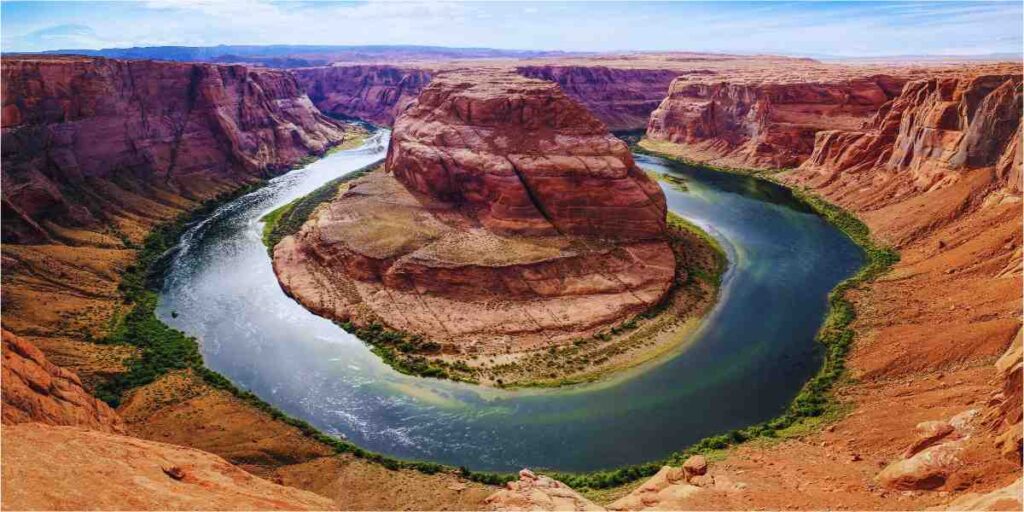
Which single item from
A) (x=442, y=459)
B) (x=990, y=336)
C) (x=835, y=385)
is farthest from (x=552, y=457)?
(x=990, y=336)

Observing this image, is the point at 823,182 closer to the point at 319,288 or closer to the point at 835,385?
the point at 835,385

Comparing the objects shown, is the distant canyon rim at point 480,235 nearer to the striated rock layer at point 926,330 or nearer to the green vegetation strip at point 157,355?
the striated rock layer at point 926,330

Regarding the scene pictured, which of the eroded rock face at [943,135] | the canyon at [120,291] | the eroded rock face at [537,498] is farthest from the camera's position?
the eroded rock face at [943,135]

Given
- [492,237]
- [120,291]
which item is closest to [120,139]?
[120,291]

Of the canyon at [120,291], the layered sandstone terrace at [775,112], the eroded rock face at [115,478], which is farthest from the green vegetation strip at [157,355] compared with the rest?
the layered sandstone terrace at [775,112]

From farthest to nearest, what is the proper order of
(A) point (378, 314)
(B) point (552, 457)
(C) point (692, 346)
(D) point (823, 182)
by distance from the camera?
(D) point (823, 182)
(A) point (378, 314)
(C) point (692, 346)
(B) point (552, 457)
